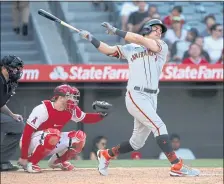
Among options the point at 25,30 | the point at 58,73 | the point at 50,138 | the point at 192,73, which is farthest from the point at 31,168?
the point at 25,30

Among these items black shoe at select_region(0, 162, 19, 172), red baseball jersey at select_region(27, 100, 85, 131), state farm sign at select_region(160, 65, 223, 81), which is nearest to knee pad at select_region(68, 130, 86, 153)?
red baseball jersey at select_region(27, 100, 85, 131)

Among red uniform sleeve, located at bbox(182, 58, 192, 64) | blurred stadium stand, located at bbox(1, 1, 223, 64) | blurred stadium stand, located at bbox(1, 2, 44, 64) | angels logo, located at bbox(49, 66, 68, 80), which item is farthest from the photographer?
blurred stadium stand, located at bbox(1, 2, 44, 64)

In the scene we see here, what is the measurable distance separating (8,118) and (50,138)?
740 mm

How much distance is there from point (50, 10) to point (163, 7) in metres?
1.99

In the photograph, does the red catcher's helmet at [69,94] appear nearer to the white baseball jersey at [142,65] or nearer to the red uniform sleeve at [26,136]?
the red uniform sleeve at [26,136]

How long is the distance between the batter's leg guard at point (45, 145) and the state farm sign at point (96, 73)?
4.05m

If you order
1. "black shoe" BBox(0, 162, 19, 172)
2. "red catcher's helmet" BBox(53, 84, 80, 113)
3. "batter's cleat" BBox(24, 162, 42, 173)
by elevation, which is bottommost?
"black shoe" BBox(0, 162, 19, 172)

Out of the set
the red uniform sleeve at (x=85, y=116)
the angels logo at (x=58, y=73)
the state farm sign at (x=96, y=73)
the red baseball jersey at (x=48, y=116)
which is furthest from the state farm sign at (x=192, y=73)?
the red baseball jersey at (x=48, y=116)

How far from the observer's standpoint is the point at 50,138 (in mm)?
7215

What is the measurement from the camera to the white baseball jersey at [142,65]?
704cm

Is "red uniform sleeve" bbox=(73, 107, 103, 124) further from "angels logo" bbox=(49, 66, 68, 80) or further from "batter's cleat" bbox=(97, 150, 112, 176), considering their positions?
"angels logo" bbox=(49, 66, 68, 80)

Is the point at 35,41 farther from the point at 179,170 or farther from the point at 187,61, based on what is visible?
the point at 179,170

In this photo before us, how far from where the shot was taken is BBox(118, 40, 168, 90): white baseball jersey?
23.1 ft

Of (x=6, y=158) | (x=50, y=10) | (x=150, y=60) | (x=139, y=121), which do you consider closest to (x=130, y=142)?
(x=139, y=121)
